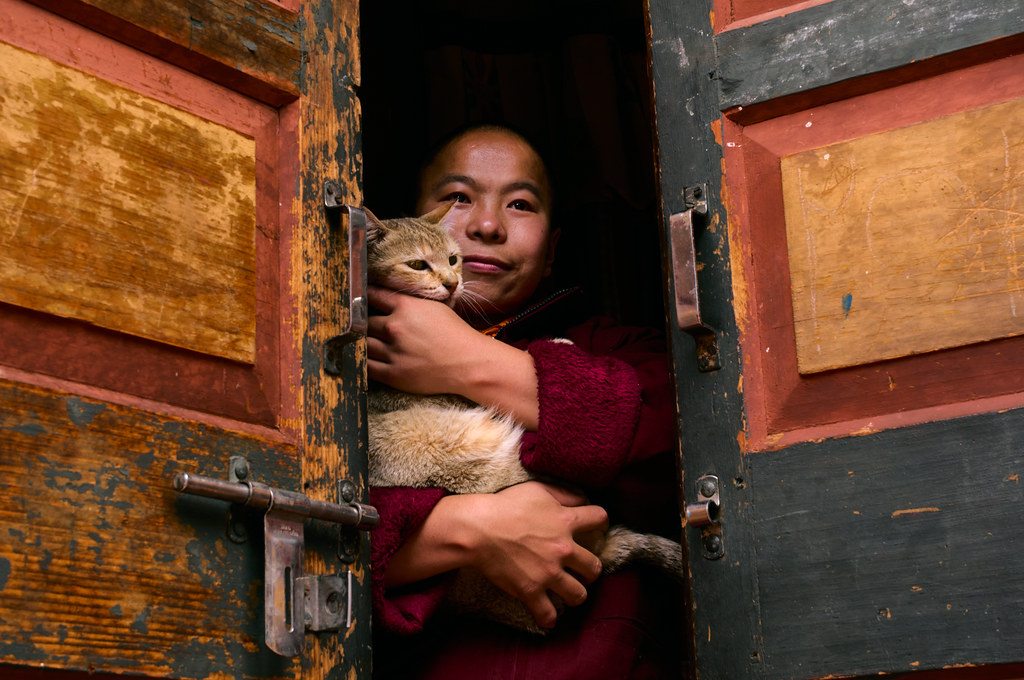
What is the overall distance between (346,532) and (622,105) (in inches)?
76.6

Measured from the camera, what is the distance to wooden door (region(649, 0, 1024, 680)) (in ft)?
3.87

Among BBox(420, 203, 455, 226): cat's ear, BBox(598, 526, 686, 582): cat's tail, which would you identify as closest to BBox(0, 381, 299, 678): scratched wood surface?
BBox(598, 526, 686, 582): cat's tail

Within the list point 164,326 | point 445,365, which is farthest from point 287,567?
point 445,365

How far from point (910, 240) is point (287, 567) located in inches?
35.0

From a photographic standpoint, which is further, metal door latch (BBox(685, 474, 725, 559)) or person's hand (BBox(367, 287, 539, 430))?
person's hand (BBox(367, 287, 539, 430))

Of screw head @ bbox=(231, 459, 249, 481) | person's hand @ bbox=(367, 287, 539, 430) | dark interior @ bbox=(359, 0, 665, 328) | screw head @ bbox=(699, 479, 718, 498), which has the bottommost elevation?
screw head @ bbox=(699, 479, 718, 498)

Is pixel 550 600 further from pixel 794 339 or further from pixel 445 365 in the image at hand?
pixel 794 339

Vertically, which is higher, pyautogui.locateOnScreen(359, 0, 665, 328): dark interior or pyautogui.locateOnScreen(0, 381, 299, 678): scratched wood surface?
pyautogui.locateOnScreen(359, 0, 665, 328): dark interior

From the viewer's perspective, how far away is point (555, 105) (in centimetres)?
294

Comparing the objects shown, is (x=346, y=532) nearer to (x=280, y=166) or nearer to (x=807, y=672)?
(x=280, y=166)

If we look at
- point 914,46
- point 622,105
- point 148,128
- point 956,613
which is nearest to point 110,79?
point 148,128

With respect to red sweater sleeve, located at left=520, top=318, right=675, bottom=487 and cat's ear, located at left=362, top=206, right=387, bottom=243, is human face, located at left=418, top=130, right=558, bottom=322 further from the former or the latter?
red sweater sleeve, located at left=520, top=318, right=675, bottom=487

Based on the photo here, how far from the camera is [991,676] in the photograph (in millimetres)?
1161

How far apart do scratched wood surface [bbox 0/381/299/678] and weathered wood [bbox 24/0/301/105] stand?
1.49 feet
